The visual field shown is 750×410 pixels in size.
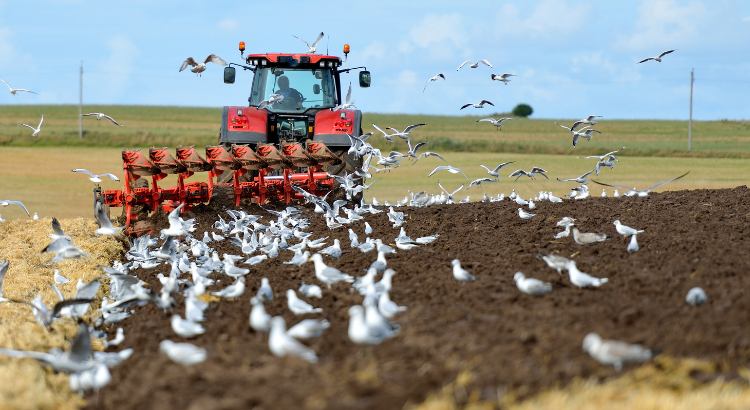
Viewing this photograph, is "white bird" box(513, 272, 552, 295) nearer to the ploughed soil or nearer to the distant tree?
the ploughed soil

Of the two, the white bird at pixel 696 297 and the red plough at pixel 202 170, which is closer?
the white bird at pixel 696 297

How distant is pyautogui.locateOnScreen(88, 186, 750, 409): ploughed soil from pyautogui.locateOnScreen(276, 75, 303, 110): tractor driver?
538cm

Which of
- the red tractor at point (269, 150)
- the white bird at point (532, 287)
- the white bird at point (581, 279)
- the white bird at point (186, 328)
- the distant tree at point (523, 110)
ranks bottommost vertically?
the white bird at point (186, 328)

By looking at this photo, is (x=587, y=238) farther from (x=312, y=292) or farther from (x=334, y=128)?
(x=334, y=128)

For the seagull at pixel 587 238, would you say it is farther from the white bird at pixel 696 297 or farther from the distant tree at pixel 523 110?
the distant tree at pixel 523 110

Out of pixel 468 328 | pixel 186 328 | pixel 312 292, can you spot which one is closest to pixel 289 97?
pixel 312 292

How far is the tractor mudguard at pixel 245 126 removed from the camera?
11.8 m

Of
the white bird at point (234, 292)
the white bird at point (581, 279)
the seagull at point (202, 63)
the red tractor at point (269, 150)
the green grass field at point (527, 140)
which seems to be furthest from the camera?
the green grass field at point (527, 140)

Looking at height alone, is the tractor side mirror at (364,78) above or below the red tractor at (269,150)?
above

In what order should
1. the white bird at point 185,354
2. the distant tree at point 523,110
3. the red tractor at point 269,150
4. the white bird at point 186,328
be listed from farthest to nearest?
the distant tree at point 523,110
the red tractor at point 269,150
the white bird at point 186,328
the white bird at point 185,354

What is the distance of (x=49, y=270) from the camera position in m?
8.35

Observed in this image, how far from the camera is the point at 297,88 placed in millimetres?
12336

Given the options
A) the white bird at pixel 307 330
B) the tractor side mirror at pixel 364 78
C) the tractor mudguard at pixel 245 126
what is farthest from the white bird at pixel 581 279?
the tractor mudguard at pixel 245 126

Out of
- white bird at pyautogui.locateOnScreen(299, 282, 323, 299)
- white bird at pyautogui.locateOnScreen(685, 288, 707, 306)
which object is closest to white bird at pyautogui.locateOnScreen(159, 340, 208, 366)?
white bird at pyautogui.locateOnScreen(299, 282, 323, 299)
